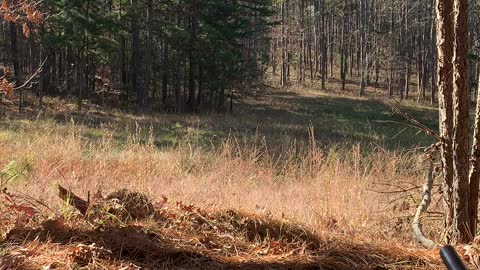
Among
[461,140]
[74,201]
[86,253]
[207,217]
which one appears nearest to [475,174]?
[461,140]

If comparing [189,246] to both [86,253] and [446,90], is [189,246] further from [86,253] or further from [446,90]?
[446,90]

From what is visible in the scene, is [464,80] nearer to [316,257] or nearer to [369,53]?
[316,257]

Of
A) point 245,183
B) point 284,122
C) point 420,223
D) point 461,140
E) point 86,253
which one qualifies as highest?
point 461,140

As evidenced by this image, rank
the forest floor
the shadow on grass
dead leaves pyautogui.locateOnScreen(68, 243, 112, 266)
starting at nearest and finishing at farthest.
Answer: dead leaves pyautogui.locateOnScreen(68, 243, 112, 266), the forest floor, the shadow on grass

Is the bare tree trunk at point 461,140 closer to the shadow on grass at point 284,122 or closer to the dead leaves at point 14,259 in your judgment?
the dead leaves at point 14,259

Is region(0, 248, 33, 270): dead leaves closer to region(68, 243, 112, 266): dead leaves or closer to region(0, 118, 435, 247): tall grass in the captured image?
region(68, 243, 112, 266): dead leaves

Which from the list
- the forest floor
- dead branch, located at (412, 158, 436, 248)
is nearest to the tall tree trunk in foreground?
dead branch, located at (412, 158, 436, 248)

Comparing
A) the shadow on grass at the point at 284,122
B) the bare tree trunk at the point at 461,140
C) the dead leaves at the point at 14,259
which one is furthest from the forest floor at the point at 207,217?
the shadow on grass at the point at 284,122

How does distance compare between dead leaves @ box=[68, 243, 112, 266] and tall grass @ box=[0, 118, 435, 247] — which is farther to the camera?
tall grass @ box=[0, 118, 435, 247]

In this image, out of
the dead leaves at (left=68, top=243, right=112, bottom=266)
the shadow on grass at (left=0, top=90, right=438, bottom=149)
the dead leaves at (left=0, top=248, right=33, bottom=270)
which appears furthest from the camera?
the shadow on grass at (left=0, top=90, right=438, bottom=149)

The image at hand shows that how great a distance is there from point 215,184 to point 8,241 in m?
2.51

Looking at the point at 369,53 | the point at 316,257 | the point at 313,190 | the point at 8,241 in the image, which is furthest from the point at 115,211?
the point at 369,53

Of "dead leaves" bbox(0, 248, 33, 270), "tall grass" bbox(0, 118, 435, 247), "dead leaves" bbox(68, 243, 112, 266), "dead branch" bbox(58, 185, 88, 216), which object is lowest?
"tall grass" bbox(0, 118, 435, 247)

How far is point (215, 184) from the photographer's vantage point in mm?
4875
